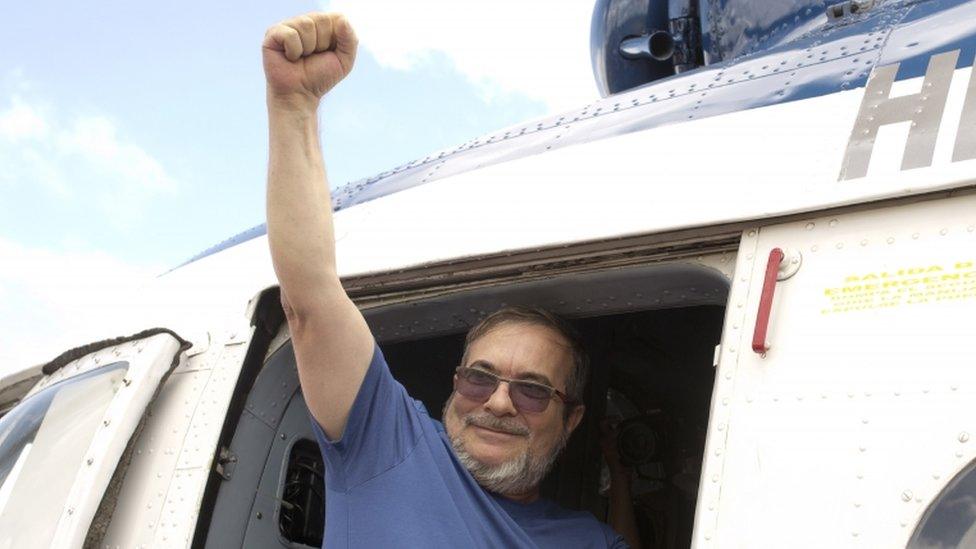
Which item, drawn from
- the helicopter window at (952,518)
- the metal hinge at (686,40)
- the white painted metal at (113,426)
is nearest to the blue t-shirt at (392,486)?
the white painted metal at (113,426)

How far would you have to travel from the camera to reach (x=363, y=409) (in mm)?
2102

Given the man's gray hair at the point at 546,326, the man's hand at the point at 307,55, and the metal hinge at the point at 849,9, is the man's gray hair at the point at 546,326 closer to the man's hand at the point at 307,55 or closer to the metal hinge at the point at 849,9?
the man's hand at the point at 307,55

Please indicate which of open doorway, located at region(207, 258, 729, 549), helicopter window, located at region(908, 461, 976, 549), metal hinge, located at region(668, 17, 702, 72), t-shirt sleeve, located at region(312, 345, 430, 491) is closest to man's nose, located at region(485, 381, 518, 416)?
open doorway, located at region(207, 258, 729, 549)

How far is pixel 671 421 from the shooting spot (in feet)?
12.3

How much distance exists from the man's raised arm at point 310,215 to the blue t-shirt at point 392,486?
6cm

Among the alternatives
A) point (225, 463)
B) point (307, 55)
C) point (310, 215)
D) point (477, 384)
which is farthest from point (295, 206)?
point (225, 463)

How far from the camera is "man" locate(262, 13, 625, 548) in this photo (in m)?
1.91

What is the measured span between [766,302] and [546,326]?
0.93 meters

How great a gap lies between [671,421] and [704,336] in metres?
0.34

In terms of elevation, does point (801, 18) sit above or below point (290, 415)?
above

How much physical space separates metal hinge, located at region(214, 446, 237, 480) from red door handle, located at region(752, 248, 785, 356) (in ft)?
4.68

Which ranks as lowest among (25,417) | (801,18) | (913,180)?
(25,417)

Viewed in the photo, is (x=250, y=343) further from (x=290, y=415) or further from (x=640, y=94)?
(x=640, y=94)

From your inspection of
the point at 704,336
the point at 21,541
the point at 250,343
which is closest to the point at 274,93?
the point at 250,343
